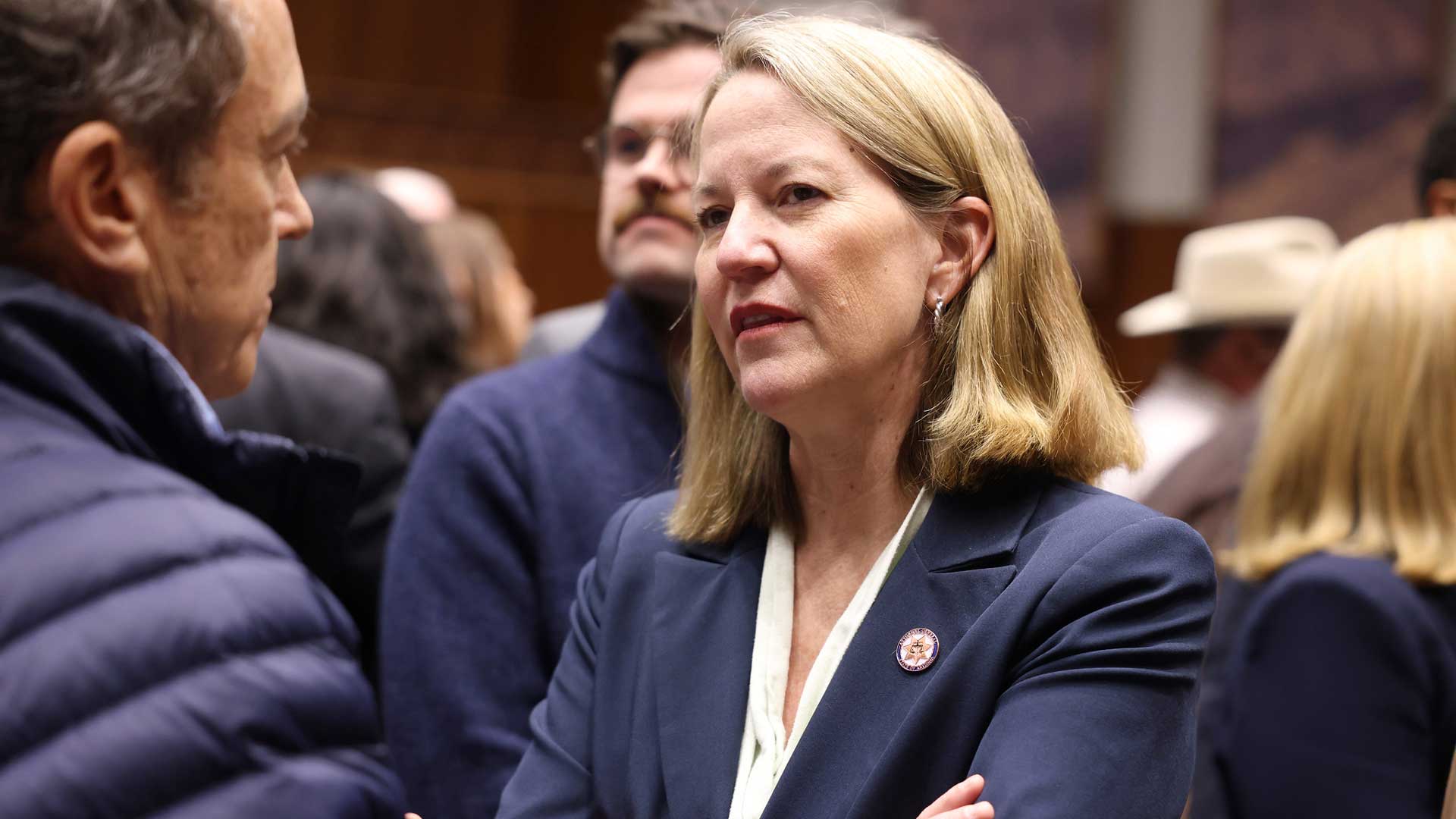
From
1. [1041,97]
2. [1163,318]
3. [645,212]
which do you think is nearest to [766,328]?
[645,212]

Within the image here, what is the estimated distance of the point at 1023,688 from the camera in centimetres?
167

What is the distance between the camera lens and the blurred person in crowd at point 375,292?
12.8ft

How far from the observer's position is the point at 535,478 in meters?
2.49

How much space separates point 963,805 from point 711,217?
0.83 meters

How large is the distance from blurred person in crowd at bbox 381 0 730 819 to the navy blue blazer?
0.44 m

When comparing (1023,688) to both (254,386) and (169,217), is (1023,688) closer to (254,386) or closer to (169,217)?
(169,217)

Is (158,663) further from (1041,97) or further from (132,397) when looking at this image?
(1041,97)

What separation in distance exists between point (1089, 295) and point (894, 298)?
828 cm

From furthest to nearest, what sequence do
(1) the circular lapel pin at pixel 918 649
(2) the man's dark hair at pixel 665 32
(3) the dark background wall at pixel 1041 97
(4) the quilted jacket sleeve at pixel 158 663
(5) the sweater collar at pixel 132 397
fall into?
(3) the dark background wall at pixel 1041 97
(2) the man's dark hair at pixel 665 32
(1) the circular lapel pin at pixel 918 649
(5) the sweater collar at pixel 132 397
(4) the quilted jacket sleeve at pixel 158 663

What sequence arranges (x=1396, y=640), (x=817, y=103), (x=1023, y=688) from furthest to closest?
(x=1396, y=640) < (x=817, y=103) < (x=1023, y=688)

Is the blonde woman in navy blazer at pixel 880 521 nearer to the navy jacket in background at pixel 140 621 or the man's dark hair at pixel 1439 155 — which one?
the navy jacket in background at pixel 140 621

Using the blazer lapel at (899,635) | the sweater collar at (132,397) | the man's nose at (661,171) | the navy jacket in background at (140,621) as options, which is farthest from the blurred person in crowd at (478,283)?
the navy jacket in background at (140,621)

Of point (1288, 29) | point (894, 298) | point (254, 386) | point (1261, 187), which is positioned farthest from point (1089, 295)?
point (894, 298)

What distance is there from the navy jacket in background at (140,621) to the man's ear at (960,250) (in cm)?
92
